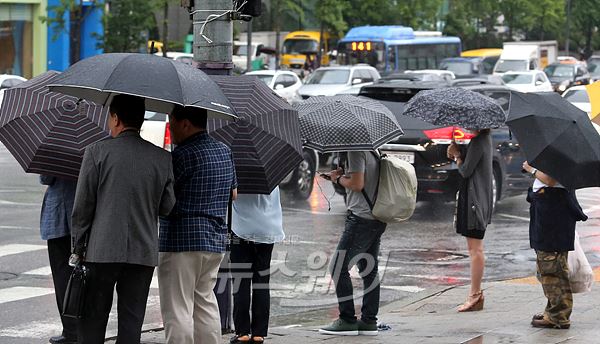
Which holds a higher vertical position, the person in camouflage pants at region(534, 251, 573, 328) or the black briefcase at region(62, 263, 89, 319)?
the black briefcase at region(62, 263, 89, 319)

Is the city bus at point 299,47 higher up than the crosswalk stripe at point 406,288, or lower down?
lower down

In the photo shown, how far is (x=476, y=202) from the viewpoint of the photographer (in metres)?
10.2

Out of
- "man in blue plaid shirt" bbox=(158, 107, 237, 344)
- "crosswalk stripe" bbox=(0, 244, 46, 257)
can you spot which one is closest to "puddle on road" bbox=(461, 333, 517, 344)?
"man in blue plaid shirt" bbox=(158, 107, 237, 344)

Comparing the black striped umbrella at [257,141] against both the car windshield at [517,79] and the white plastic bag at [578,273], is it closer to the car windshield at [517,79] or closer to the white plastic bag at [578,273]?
the white plastic bag at [578,273]

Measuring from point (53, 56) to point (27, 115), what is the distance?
41.2m

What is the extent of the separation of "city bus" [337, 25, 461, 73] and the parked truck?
350 centimetres

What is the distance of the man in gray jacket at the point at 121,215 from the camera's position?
20.6ft

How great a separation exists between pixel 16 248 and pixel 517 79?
3349 centimetres

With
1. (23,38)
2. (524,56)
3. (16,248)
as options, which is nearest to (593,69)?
(524,56)

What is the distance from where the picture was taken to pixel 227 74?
8844mm

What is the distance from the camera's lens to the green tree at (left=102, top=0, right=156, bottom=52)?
4300cm

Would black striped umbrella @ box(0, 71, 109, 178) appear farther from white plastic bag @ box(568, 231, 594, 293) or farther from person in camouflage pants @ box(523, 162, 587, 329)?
white plastic bag @ box(568, 231, 594, 293)

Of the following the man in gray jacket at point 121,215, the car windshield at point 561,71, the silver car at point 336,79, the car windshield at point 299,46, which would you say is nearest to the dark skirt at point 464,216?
the man in gray jacket at point 121,215

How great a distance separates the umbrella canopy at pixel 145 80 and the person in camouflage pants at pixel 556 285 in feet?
11.8
